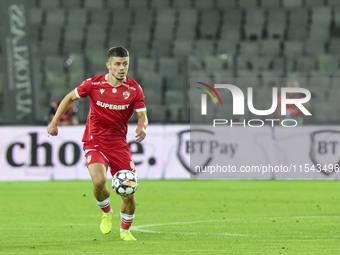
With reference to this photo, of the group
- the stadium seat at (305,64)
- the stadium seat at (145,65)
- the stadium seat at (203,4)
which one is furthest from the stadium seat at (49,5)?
the stadium seat at (305,64)

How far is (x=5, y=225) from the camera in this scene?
8.80 m

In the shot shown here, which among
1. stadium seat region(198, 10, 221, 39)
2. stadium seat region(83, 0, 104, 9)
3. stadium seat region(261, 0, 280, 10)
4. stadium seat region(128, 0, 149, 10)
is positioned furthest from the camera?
stadium seat region(83, 0, 104, 9)

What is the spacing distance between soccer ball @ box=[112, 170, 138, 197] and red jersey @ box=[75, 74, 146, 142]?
598 mm

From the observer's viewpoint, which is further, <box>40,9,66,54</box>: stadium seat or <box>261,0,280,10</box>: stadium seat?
<box>261,0,280,10</box>: stadium seat

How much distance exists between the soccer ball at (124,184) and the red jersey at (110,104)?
1.96 ft

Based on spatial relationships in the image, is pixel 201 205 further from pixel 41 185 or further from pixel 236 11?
pixel 236 11

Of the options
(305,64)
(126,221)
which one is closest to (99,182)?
(126,221)

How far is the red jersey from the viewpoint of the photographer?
742cm

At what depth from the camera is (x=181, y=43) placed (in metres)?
23.0

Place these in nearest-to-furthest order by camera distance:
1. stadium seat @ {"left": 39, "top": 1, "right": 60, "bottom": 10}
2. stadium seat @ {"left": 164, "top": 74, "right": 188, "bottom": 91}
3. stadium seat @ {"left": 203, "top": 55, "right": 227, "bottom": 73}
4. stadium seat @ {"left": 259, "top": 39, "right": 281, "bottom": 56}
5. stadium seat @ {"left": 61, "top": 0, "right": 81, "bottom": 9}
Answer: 1. stadium seat @ {"left": 164, "top": 74, "right": 188, "bottom": 91}
2. stadium seat @ {"left": 203, "top": 55, "right": 227, "bottom": 73}
3. stadium seat @ {"left": 259, "top": 39, "right": 281, "bottom": 56}
4. stadium seat @ {"left": 39, "top": 1, "right": 60, "bottom": 10}
5. stadium seat @ {"left": 61, "top": 0, "right": 81, "bottom": 9}

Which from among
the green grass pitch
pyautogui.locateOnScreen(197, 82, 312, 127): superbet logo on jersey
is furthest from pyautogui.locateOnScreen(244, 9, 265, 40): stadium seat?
the green grass pitch

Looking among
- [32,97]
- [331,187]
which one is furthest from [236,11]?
[331,187]

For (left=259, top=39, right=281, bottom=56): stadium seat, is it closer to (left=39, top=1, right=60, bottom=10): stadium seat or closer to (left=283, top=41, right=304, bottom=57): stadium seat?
(left=283, top=41, right=304, bottom=57): stadium seat

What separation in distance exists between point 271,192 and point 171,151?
3543 millimetres
